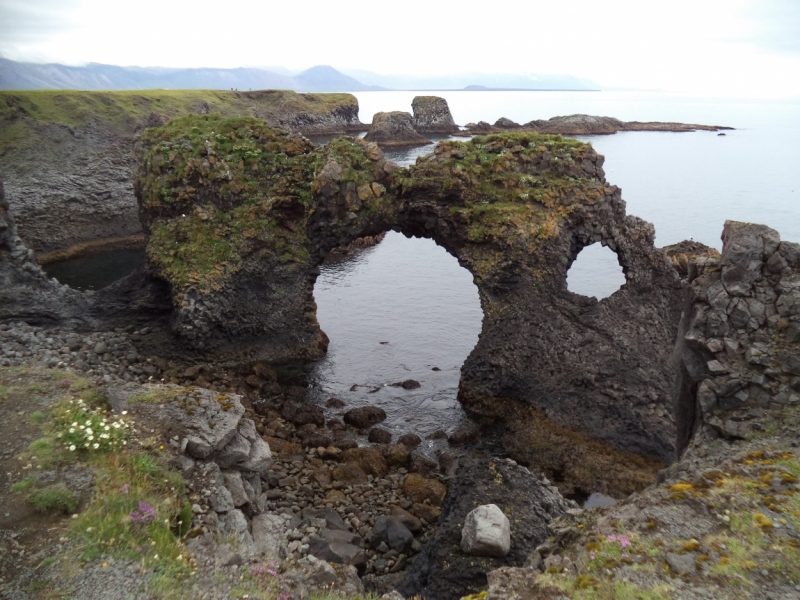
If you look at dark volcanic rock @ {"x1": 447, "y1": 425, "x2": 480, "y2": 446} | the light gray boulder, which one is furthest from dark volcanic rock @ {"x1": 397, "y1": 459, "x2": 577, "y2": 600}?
the light gray boulder

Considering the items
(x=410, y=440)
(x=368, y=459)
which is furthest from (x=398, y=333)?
(x=368, y=459)

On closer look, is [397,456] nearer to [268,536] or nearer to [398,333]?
[268,536]

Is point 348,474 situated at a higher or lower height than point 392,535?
lower

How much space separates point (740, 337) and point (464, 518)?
36.3ft

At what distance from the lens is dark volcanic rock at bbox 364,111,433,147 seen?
13850 centimetres

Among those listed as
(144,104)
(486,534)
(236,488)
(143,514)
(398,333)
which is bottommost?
(398,333)

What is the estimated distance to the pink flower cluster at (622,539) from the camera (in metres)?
13.8

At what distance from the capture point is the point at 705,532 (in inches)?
536

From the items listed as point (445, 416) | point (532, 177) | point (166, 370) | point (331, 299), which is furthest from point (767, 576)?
point (331, 299)

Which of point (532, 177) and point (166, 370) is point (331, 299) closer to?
point (166, 370)

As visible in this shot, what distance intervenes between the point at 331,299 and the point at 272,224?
15064 millimetres

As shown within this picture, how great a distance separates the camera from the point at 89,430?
1680cm

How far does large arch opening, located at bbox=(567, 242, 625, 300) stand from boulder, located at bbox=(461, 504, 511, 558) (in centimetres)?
3284

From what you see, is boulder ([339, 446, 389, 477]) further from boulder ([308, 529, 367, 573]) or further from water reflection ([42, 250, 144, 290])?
water reflection ([42, 250, 144, 290])
